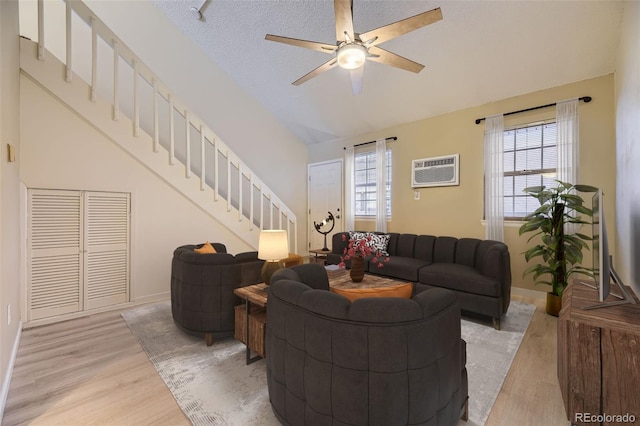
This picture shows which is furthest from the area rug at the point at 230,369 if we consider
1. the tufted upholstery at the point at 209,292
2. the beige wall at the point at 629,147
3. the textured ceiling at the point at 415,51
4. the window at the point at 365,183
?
the textured ceiling at the point at 415,51

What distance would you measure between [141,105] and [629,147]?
6125 mm

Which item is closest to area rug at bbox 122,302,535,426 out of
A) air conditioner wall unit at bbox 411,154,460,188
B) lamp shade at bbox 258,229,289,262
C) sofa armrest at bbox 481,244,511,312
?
sofa armrest at bbox 481,244,511,312

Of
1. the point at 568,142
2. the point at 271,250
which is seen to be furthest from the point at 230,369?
the point at 568,142

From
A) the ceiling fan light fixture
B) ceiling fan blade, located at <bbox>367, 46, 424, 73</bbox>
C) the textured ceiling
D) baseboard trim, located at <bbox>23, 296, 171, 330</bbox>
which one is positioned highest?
the textured ceiling

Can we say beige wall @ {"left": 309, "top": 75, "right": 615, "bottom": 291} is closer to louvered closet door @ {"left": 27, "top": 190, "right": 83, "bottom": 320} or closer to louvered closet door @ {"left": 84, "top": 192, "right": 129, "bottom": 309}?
louvered closet door @ {"left": 84, "top": 192, "right": 129, "bottom": 309}

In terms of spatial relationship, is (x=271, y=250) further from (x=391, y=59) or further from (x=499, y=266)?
(x=499, y=266)

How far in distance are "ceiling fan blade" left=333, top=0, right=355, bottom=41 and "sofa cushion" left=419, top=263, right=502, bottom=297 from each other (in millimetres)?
2679

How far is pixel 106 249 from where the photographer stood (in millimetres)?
3379

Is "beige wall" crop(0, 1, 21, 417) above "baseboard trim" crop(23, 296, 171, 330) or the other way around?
above

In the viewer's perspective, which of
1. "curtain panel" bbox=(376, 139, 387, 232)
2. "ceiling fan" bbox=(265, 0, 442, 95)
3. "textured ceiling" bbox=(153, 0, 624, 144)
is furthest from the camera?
"curtain panel" bbox=(376, 139, 387, 232)

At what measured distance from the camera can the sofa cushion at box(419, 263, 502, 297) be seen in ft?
9.39

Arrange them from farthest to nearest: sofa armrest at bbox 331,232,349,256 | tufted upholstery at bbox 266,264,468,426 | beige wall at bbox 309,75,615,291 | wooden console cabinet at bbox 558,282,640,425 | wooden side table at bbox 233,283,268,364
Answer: sofa armrest at bbox 331,232,349,256, beige wall at bbox 309,75,615,291, wooden side table at bbox 233,283,268,364, wooden console cabinet at bbox 558,282,640,425, tufted upholstery at bbox 266,264,468,426

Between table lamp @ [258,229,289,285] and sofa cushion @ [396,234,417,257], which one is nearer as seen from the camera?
table lamp @ [258,229,289,285]

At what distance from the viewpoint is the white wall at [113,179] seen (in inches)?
116
